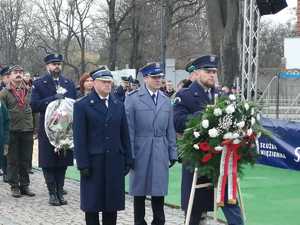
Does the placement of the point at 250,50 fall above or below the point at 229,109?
above

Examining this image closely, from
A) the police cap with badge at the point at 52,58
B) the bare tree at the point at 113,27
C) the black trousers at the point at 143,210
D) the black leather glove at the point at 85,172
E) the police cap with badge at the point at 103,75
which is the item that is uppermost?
the bare tree at the point at 113,27

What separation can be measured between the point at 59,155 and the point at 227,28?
13181 millimetres

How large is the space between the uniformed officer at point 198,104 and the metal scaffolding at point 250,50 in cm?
899

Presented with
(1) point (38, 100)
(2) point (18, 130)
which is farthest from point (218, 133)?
(2) point (18, 130)

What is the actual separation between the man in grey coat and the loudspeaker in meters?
8.68

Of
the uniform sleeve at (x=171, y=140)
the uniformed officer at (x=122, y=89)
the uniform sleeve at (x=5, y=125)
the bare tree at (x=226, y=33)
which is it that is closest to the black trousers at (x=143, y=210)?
the uniform sleeve at (x=171, y=140)

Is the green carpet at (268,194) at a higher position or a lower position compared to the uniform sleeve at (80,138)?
lower

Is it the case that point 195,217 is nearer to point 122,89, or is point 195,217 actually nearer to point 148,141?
point 148,141

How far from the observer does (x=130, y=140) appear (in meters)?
7.07

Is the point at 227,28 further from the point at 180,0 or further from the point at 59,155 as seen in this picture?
the point at 180,0

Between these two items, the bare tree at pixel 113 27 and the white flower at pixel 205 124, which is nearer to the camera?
the white flower at pixel 205 124

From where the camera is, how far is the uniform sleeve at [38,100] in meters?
9.66

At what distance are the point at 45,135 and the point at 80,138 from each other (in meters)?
3.39

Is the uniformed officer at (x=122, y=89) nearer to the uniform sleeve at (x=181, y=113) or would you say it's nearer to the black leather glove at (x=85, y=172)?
→ the uniform sleeve at (x=181, y=113)
